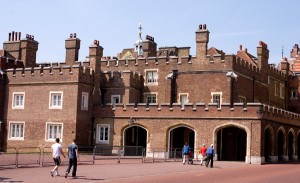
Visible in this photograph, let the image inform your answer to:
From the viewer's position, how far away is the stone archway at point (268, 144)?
37.6 metres

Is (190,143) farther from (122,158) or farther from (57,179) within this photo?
(57,179)

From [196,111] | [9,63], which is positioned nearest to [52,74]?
[9,63]

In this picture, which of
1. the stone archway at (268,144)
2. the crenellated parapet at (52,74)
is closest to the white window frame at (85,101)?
the crenellated parapet at (52,74)

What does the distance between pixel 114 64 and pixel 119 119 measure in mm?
7778

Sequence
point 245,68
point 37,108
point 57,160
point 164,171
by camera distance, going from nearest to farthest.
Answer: point 57,160, point 164,171, point 37,108, point 245,68

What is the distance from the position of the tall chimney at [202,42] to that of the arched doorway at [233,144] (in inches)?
261

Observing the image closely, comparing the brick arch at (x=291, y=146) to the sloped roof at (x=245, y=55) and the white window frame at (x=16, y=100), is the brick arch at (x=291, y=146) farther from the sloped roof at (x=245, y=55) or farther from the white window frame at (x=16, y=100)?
the white window frame at (x=16, y=100)

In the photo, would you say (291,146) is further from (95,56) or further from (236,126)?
(95,56)

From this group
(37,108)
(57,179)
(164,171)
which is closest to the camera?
(57,179)

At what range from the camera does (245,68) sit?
1656 inches

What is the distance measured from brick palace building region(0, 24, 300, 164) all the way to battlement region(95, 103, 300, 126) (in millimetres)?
73

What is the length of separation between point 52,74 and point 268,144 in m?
18.3

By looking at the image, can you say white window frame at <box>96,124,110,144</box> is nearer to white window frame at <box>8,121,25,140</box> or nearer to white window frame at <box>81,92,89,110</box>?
white window frame at <box>81,92,89,110</box>

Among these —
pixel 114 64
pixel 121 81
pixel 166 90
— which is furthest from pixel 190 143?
pixel 114 64
